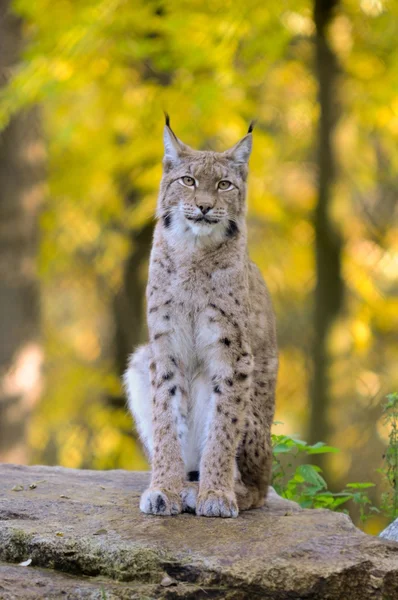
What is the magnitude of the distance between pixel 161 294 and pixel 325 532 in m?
1.57

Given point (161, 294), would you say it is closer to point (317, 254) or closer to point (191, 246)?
point (191, 246)

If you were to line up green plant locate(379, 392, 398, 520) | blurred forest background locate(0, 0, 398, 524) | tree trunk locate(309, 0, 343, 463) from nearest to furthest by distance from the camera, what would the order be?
green plant locate(379, 392, 398, 520) < blurred forest background locate(0, 0, 398, 524) < tree trunk locate(309, 0, 343, 463)

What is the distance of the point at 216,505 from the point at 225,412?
51 cm

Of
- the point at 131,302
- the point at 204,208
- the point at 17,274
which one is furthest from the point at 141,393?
the point at 131,302

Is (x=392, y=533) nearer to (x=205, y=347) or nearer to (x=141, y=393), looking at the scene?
(x=205, y=347)

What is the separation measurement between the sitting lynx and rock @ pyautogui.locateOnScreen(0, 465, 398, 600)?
1.17 feet

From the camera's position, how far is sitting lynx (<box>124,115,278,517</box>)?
480 centimetres

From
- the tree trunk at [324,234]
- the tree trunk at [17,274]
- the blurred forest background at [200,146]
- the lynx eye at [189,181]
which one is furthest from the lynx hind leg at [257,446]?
the tree trunk at [17,274]

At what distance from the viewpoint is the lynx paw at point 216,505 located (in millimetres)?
4574

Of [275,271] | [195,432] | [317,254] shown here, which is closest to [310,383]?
[317,254]

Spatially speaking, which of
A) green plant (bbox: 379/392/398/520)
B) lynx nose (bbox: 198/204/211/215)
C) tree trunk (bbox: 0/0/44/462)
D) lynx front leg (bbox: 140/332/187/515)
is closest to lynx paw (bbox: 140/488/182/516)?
lynx front leg (bbox: 140/332/187/515)

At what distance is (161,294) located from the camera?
4980 millimetres

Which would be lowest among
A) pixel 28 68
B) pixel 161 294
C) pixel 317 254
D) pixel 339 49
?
pixel 161 294

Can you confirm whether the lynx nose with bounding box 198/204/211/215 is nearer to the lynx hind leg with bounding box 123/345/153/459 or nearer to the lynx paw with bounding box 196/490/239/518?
the lynx hind leg with bounding box 123/345/153/459
